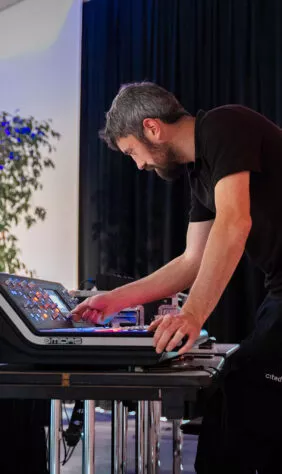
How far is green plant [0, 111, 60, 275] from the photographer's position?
4.71 meters

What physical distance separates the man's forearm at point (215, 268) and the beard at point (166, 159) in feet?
0.95

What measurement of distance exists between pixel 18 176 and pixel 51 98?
0.76m

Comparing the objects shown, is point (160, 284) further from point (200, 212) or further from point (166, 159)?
point (166, 159)

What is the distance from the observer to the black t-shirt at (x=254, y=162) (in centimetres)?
130

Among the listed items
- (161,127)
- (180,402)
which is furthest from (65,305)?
(180,402)

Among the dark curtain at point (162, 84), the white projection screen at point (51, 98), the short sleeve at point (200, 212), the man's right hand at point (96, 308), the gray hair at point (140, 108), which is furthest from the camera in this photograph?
the white projection screen at point (51, 98)

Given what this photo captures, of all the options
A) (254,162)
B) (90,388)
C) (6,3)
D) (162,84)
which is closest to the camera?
(90,388)

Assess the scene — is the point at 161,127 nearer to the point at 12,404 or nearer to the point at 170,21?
the point at 12,404

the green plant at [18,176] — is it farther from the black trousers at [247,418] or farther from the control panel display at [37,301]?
the black trousers at [247,418]

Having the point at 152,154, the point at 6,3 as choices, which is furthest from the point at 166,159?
the point at 6,3

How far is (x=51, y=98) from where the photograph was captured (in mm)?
5172

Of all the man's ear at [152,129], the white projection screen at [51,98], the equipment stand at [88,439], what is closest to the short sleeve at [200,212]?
the man's ear at [152,129]

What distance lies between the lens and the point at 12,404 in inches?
74.4

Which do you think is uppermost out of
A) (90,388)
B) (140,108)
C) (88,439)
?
(140,108)
